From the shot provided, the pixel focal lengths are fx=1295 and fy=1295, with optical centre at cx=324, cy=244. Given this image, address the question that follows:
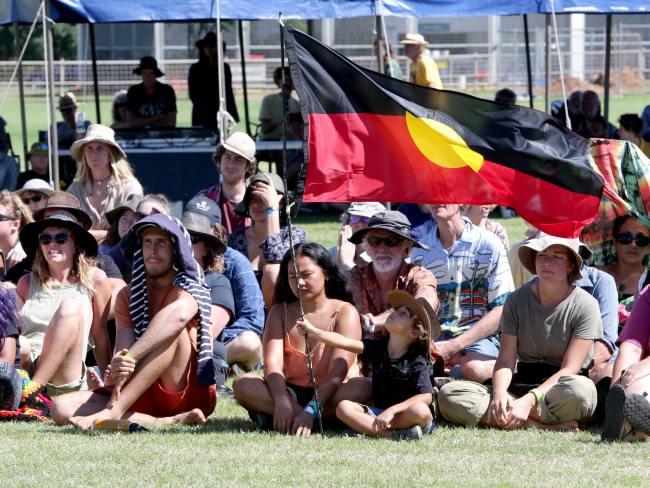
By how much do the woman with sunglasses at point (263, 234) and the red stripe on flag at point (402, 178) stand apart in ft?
6.86

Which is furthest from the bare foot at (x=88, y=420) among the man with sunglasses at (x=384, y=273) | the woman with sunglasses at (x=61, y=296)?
the man with sunglasses at (x=384, y=273)

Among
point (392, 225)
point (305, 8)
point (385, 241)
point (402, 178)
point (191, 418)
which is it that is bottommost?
point (191, 418)

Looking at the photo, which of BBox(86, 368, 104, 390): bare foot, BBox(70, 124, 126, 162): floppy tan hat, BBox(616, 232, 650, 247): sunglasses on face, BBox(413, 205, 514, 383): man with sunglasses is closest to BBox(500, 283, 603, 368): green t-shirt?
BBox(413, 205, 514, 383): man with sunglasses

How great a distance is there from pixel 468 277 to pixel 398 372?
4.86 feet

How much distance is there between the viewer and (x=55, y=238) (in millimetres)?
7590

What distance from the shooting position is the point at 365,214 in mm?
8812

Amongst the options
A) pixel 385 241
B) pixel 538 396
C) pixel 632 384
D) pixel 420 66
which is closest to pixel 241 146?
pixel 385 241

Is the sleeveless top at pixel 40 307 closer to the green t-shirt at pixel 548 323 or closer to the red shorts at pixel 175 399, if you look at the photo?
the red shorts at pixel 175 399

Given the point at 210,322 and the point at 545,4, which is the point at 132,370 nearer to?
the point at 210,322

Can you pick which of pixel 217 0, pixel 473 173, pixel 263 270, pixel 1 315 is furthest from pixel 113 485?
pixel 217 0

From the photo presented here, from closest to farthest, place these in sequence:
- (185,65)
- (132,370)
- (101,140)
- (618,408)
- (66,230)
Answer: (618,408), (132,370), (66,230), (101,140), (185,65)

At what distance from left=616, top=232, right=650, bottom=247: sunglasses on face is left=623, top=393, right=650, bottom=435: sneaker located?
2.12 metres

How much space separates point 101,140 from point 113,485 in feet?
17.2

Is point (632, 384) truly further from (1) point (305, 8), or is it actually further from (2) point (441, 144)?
(1) point (305, 8)
